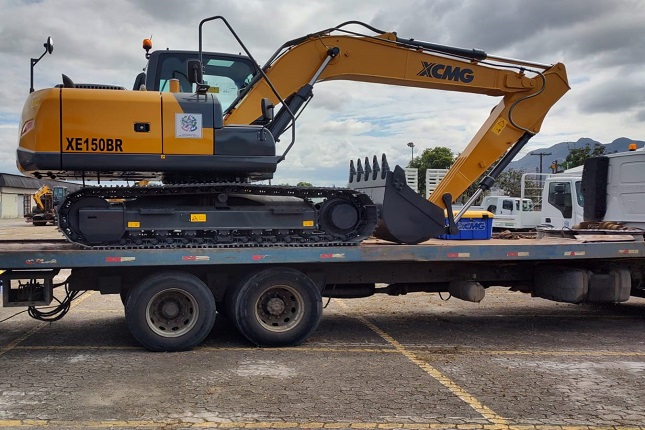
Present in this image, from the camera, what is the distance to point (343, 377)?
243 inches

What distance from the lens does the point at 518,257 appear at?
7.86 m

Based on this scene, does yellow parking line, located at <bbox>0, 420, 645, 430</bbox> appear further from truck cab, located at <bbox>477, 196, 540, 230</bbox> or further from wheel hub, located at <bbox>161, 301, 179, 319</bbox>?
truck cab, located at <bbox>477, 196, 540, 230</bbox>

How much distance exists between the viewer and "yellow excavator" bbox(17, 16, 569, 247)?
7027mm

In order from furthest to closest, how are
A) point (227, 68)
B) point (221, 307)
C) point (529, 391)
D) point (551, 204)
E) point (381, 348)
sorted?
point (551, 204), point (227, 68), point (221, 307), point (381, 348), point (529, 391)

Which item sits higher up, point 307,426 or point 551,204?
point 551,204

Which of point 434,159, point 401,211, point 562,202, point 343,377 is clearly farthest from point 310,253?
point 434,159

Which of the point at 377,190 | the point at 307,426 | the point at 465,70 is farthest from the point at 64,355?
the point at 465,70

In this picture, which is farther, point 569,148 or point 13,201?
point 13,201

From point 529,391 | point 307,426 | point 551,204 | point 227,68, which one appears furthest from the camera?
point 551,204

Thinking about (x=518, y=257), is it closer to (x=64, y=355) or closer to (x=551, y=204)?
(x=64, y=355)

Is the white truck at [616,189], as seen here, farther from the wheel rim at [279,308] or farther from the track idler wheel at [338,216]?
the wheel rim at [279,308]

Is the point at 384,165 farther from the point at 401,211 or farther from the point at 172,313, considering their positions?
the point at 172,313

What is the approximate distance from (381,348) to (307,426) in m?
2.69

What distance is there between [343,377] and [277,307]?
149 centimetres
